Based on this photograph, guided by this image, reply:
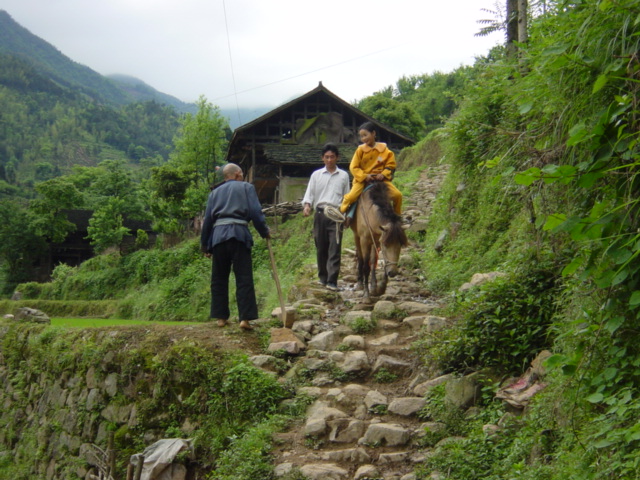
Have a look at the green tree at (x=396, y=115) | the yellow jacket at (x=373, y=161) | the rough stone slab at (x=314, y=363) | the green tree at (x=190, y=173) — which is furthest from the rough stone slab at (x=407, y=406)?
the green tree at (x=396, y=115)

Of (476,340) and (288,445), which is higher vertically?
(476,340)

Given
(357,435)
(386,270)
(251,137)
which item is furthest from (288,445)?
(251,137)

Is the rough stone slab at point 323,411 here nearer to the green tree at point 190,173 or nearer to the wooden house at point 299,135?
the wooden house at point 299,135

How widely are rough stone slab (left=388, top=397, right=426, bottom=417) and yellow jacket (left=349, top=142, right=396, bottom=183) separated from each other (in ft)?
13.4

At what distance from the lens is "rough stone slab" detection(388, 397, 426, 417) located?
5438mm

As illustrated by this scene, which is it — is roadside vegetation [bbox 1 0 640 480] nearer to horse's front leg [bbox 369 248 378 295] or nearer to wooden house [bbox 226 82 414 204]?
horse's front leg [bbox 369 248 378 295]

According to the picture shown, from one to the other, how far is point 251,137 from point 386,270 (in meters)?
21.9

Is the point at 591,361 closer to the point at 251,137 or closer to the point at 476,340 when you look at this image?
the point at 476,340

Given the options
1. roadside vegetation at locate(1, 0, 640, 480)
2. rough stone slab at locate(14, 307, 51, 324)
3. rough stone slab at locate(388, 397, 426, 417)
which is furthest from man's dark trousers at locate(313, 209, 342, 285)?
rough stone slab at locate(14, 307, 51, 324)

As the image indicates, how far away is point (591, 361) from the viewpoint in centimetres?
365

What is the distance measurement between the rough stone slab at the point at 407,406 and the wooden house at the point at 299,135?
72.9 ft

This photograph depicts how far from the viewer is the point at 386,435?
5094mm

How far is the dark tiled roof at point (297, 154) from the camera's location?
1048 inches

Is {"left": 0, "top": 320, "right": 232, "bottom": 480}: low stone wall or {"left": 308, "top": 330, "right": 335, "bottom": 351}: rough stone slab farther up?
{"left": 308, "top": 330, "right": 335, "bottom": 351}: rough stone slab
